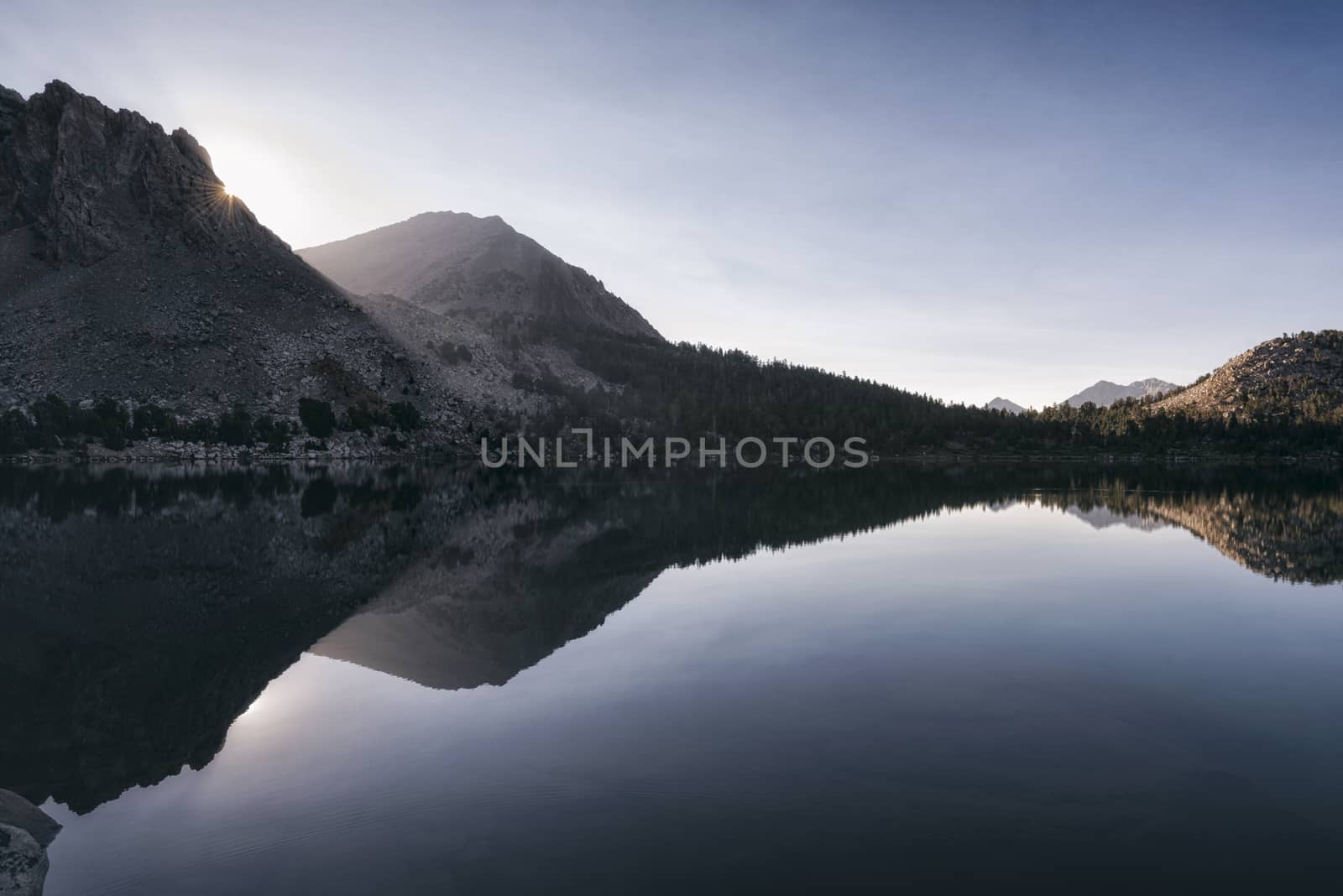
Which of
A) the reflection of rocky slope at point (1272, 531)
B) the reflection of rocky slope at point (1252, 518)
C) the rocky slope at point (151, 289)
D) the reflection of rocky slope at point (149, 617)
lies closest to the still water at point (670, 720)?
the reflection of rocky slope at point (149, 617)

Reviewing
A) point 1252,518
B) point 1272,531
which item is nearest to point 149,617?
point 1272,531

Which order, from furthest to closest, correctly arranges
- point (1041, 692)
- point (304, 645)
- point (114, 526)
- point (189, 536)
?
point (114, 526)
point (189, 536)
point (304, 645)
point (1041, 692)

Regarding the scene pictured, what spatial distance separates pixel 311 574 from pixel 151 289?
561ft

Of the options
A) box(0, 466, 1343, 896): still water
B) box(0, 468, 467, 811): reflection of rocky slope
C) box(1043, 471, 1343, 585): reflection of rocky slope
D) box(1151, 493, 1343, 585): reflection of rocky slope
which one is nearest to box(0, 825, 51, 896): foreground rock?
box(0, 466, 1343, 896): still water

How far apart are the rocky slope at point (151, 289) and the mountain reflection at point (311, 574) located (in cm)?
7646

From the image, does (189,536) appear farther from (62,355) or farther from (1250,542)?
(62,355)

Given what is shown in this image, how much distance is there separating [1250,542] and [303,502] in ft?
212

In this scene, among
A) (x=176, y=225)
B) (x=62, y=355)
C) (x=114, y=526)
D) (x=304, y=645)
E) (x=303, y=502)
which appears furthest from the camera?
(x=176, y=225)

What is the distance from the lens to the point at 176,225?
176000mm

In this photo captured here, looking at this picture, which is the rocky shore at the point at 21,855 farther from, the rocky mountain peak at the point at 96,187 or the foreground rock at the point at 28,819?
the rocky mountain peak at the point at 96,187

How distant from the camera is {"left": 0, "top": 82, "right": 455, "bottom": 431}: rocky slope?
460ft

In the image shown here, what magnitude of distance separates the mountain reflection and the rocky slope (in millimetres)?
76464

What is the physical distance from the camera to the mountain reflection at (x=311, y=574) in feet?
48.3

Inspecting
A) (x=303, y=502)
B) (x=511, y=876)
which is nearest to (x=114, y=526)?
(x=303, y=502)
